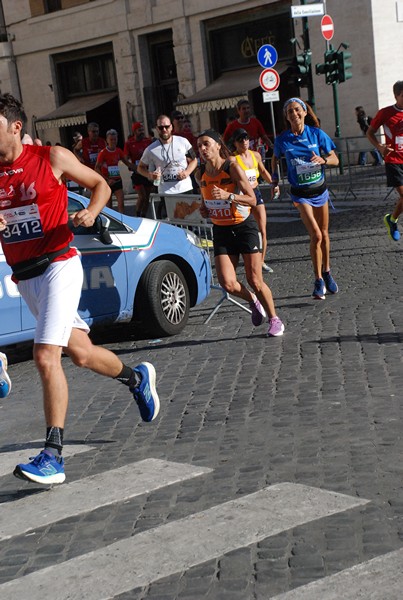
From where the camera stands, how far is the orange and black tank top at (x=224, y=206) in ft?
30.9

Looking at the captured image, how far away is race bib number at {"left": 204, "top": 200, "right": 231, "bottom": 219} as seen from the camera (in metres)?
9.42

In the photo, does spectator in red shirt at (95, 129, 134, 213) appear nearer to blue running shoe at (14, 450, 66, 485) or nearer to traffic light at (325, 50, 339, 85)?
traffic light at (325, 50, 339, 85)

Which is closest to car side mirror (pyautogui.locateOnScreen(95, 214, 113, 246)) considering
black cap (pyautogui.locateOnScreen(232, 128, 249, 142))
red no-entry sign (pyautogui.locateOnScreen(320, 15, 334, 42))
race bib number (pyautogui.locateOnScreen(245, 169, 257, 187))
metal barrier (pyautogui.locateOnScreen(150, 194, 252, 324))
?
metal barrier (pyautogui.locateOnScreen(150, 194, 252, 324))

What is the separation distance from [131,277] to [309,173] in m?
2.28

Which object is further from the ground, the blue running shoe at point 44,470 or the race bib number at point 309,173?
the race bib number at point 309,173

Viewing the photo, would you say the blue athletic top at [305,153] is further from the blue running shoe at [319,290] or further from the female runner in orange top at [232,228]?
the female runner in orange top at [232,228]

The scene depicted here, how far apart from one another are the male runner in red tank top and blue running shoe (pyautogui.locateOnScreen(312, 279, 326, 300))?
525 cm

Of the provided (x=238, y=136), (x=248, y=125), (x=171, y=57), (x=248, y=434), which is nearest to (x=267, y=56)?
(x=248, y=125)

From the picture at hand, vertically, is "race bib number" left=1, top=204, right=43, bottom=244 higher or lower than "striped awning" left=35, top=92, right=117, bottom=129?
higher

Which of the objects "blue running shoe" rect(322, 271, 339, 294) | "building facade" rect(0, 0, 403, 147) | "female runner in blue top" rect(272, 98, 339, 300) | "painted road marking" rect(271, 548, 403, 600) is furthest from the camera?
"building facade" rect(0, 0, 403, 147)

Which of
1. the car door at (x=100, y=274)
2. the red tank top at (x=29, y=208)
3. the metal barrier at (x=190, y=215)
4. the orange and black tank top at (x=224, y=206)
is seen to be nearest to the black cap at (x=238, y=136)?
the metal barrier at (x=190, y=215)

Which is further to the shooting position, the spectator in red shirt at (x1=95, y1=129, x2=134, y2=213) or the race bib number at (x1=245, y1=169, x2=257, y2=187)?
the spectator in red shirt at (x1=95, y1=129, x2=134, y2=213)

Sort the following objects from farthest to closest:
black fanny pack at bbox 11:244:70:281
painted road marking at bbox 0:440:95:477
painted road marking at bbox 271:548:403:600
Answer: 1. painted road marking at bbox 0:440:95:477
2. black fanny pack at bbox 11:244:70:281
3. painted road marking at bbox 271:548:403:600

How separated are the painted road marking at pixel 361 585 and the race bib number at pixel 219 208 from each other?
5569 millimetres
